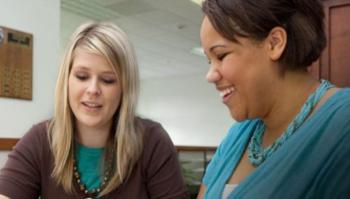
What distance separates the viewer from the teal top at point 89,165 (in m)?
1.39

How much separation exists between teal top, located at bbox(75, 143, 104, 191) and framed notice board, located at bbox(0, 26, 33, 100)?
5.96 ft

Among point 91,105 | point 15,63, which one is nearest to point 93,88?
point 91,105

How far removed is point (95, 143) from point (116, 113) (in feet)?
0.42

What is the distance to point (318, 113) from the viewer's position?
2.83 ft

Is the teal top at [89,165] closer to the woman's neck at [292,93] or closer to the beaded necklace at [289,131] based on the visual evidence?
the beaded necklace at [289,131]

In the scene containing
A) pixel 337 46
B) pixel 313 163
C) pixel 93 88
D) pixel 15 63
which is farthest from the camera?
pixel 15 63

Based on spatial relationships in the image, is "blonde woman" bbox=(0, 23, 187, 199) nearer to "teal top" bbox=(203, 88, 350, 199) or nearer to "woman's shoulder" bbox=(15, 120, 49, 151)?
"woman's shoulder" bbox=(15, 120, 49, 151)

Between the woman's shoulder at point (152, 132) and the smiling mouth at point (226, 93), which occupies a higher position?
the smiling mouth at point (226, 93)

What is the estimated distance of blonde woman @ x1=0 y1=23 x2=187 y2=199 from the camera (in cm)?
134

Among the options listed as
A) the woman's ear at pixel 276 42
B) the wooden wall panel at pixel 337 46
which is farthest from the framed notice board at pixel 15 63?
the woman's ear at pixel 276 42

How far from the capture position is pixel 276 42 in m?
0.91

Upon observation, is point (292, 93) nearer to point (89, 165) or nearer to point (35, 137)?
point (89, 165)

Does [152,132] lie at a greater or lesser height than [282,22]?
lesser

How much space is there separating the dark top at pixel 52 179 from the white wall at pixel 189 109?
28.1 ft
